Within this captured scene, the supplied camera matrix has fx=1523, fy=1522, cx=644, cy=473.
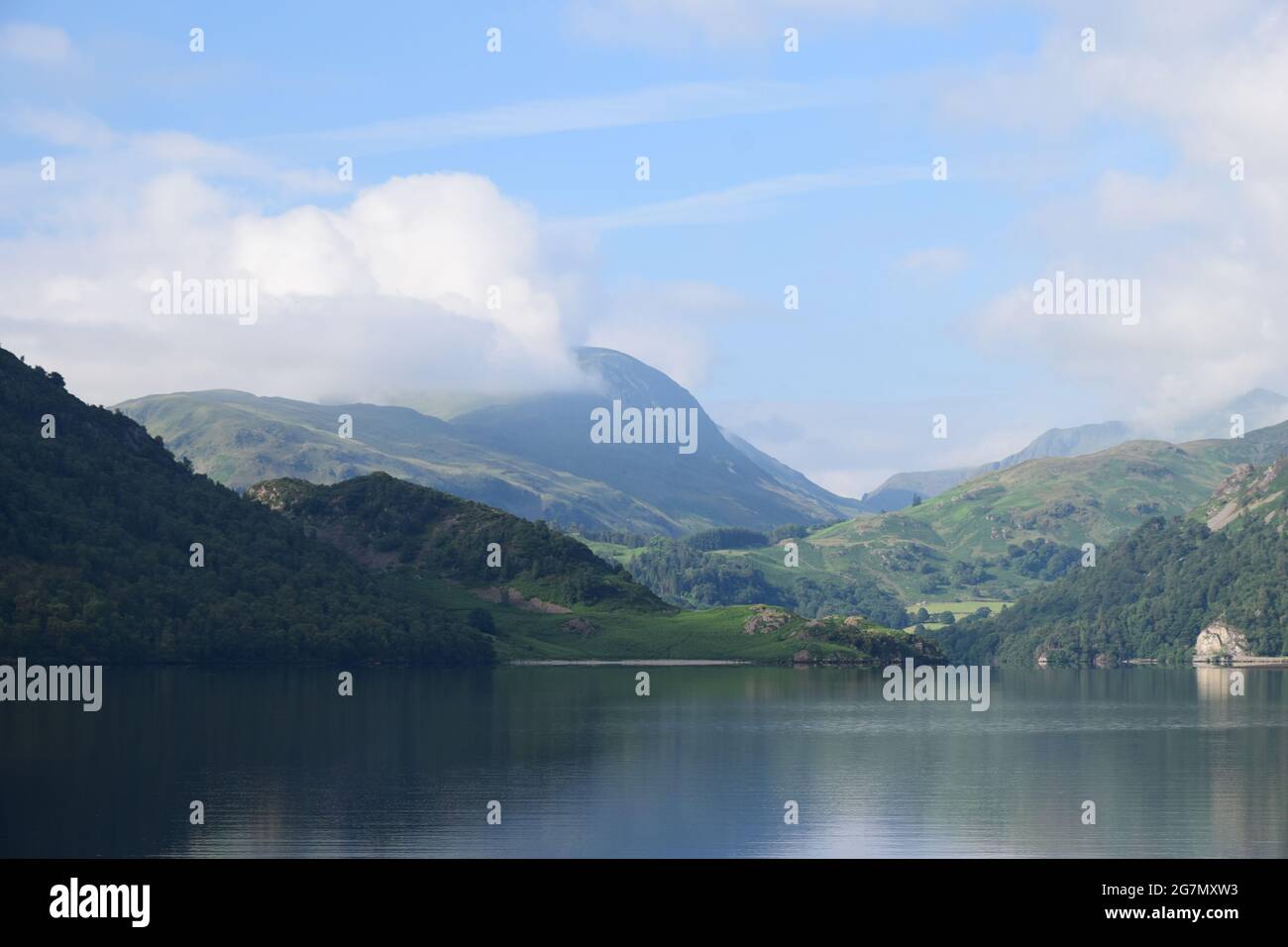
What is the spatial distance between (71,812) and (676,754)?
68.7 m

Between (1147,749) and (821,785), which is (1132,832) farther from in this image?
(1147,749)

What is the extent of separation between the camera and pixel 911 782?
14125 centimetres

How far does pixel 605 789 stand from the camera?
13475 cm

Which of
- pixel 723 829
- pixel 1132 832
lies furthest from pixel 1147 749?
pixel 723 829

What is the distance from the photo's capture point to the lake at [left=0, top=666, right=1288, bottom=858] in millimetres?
105438

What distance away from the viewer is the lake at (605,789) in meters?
105
